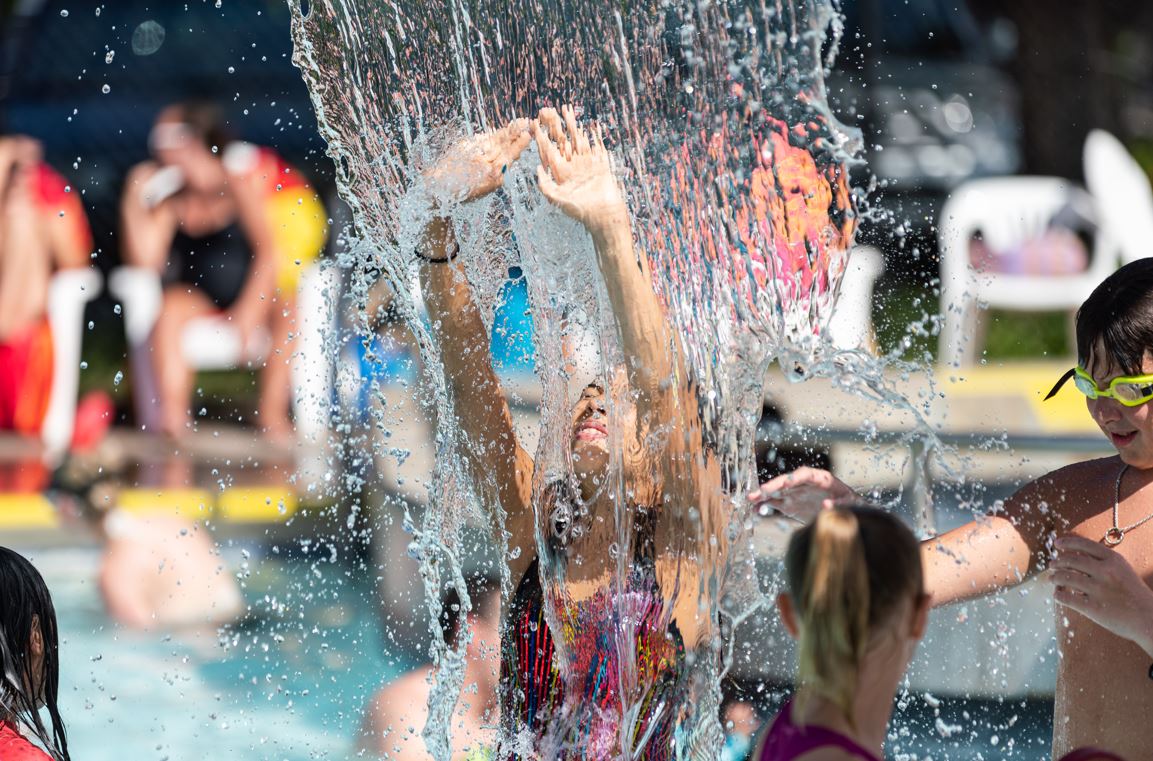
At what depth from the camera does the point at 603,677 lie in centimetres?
229

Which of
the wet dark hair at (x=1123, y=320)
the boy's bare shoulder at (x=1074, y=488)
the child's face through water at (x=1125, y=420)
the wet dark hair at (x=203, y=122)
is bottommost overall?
the boy's bare shoulder at (x=1074, y=488)

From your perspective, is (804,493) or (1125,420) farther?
(804,493)

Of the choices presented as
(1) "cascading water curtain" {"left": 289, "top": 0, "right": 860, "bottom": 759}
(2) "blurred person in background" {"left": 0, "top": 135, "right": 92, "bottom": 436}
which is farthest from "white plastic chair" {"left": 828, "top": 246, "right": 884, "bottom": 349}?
(2) "blurred person in background" {"left": 0, "top": 135, "right": 92, "bottom": 436}

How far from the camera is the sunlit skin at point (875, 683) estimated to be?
5.17 feet

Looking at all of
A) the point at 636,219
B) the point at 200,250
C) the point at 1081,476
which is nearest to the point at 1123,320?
the point at 1081,476

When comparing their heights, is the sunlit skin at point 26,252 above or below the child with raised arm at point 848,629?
above

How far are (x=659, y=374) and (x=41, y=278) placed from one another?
728cm

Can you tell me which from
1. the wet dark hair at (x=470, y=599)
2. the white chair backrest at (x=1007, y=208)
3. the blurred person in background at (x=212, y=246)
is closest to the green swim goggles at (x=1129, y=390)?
the wet dark hair at (x=470, y=599)

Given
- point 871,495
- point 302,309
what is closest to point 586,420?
point 871,495

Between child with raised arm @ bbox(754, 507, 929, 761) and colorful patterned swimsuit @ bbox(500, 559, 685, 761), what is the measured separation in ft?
2.10

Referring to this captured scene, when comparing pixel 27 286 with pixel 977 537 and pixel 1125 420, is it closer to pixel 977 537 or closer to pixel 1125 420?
pixel 977 537

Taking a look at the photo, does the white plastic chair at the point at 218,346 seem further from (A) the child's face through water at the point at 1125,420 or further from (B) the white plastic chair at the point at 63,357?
(A) the child's face through water at the point at 1125,420

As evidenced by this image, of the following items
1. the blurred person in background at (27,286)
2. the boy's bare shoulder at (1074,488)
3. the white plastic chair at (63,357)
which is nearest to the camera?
the boy's bare shoulder at (1074,488)

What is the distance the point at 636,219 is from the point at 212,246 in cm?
669
